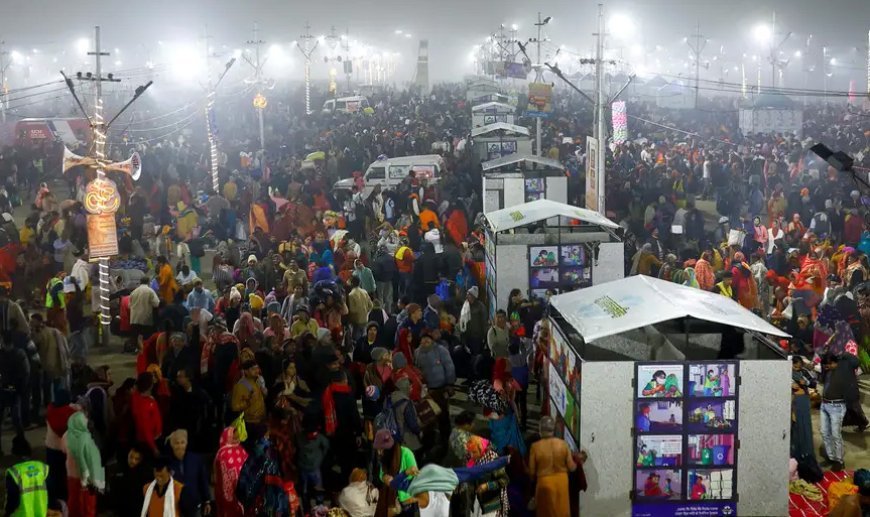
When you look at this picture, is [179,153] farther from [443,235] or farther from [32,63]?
[32,63]

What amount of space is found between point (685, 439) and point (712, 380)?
602mm

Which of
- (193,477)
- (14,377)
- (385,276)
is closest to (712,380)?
(193,477)

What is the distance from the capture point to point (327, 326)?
13.6 m

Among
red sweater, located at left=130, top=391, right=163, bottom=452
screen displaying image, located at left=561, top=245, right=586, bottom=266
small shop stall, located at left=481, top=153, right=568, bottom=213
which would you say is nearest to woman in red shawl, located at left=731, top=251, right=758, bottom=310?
screen displaying image, located at left=561, top=245, right=586, bottom=266

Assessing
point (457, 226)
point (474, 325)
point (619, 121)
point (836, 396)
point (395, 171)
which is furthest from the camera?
point (619, 121)

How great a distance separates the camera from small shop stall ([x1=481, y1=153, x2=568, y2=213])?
23.5 metres

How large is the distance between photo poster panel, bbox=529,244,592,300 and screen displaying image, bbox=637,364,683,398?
254 inches

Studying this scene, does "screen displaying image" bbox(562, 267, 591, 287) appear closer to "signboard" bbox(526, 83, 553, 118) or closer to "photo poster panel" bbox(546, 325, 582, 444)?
"photo poster panel" bbox(546, 325, 582, 444)

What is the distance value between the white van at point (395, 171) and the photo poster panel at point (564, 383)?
59.2ft

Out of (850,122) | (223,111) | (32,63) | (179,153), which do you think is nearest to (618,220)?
(179,153)

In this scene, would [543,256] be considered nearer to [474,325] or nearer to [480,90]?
[474,325]

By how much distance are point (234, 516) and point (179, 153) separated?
31401 mm

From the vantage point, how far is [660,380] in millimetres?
9281

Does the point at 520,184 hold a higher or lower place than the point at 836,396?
higher
